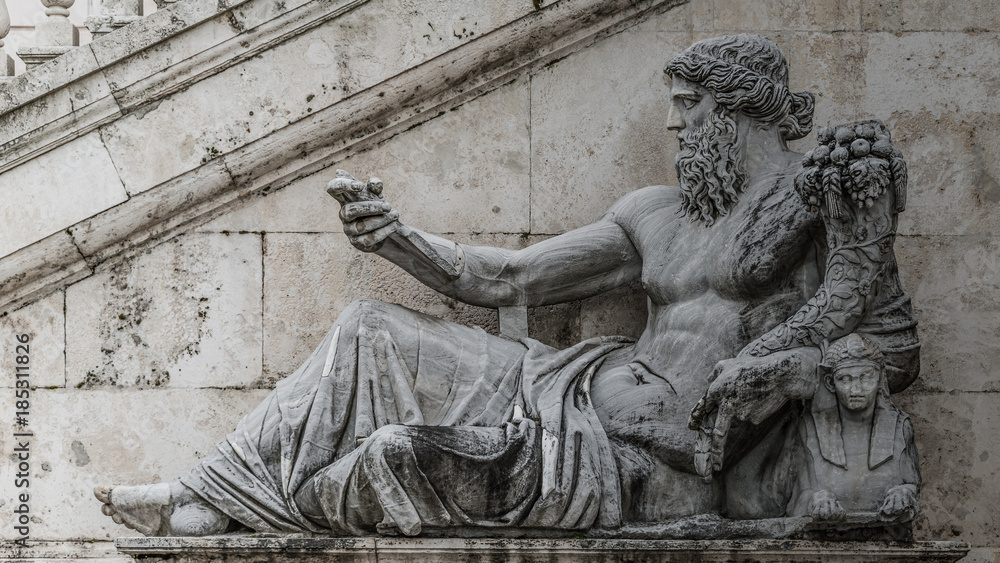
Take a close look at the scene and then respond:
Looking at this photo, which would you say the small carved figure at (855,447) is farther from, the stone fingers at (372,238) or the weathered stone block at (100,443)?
the weathered stone block at (100,443)

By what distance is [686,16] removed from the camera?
29.5ft

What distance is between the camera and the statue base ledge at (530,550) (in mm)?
7238

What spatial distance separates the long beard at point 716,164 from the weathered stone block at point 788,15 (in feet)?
3.97

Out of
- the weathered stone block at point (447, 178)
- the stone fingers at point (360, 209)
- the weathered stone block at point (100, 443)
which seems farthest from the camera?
the weathered stone block at point (447, 178)

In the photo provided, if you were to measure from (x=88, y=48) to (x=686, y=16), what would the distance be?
2899 millimetres

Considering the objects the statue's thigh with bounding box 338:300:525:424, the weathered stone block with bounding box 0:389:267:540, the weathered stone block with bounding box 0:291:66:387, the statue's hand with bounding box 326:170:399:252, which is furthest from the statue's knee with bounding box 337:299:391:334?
the weathered stone block with bounding box 0:291:66:387

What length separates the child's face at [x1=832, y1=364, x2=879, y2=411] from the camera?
728cm

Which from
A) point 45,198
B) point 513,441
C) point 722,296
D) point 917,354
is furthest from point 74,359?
point 917,354

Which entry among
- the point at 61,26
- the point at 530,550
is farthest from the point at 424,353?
the point at 61,26

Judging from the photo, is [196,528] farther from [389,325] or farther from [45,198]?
[45,198]

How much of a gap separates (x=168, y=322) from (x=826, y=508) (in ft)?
10.8

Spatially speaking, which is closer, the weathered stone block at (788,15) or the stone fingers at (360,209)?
the stone fingers at (360,209)

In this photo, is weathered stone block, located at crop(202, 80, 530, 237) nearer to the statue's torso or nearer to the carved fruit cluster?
the statue's torso

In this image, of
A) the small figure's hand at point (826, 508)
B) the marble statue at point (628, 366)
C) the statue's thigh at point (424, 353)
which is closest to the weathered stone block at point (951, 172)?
the marble statue at point (628, 366)
